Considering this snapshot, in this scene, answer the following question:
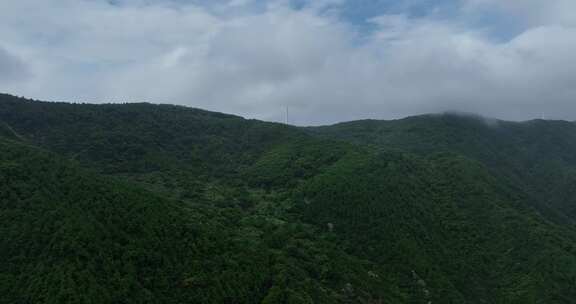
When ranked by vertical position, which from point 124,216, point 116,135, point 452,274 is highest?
point 116,135

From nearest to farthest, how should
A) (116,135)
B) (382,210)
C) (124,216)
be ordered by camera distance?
(124,216) → (382,210) → (116,135)

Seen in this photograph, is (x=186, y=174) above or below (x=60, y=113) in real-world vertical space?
below

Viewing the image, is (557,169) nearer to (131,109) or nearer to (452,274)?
(452,274)

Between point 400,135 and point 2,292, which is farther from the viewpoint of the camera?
point 400,135

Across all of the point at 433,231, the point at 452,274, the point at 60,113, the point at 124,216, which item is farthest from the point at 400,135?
the point at 124,216

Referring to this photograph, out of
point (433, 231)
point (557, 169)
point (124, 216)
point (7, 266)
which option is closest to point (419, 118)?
point (557, 169)

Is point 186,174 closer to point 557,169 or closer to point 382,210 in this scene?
point 382,210

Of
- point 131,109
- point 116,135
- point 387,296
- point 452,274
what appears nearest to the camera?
point 387,296
